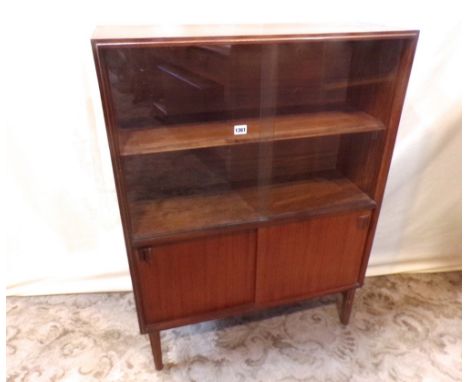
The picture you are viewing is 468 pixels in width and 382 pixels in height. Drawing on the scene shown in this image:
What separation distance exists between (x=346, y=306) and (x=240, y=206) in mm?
652

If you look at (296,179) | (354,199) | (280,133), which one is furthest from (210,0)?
(354,199)

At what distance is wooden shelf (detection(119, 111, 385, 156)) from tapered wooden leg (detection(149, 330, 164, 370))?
0.64m

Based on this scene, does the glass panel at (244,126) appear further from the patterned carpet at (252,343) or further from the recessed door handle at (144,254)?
the patterned carpet at (252,343)

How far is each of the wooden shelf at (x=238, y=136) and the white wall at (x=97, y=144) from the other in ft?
1.12

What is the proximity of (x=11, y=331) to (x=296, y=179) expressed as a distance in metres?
1.25

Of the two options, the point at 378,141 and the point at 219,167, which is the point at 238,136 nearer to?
the point at 219,167

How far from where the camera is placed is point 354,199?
1191 millimetres

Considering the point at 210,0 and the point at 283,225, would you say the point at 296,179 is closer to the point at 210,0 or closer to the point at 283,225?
the point at 283,225

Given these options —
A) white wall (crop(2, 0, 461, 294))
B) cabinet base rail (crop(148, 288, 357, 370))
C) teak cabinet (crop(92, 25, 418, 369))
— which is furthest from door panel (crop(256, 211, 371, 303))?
white wall (crop(2, 0, 461, 294))

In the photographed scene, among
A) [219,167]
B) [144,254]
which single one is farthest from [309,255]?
[144,254]

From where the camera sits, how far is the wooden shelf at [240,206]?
3.51 ft

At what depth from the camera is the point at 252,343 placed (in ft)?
4.61

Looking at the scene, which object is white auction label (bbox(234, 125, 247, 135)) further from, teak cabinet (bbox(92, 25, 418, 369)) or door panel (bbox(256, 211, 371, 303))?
door panel (bbox(256, 211, 371, 303))

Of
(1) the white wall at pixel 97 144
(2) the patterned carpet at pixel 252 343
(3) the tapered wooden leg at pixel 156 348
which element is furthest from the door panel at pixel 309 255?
(1) the white wall at pixel 97 144
